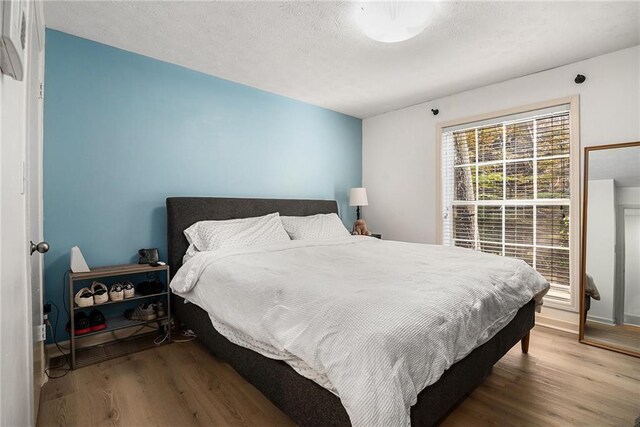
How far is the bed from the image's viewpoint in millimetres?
1228

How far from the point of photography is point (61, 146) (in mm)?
2312

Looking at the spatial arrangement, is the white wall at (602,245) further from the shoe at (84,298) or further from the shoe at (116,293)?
the shoe at (84,298)

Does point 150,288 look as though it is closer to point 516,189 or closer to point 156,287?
point 156,287

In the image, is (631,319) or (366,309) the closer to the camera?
(366,309)

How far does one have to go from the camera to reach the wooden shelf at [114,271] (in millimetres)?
2154

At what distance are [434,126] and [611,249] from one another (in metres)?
2.10

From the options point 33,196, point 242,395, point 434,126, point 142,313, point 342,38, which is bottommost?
point 242,395

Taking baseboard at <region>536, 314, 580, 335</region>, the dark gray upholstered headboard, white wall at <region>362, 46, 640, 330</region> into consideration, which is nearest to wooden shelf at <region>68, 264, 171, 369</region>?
the dark gray upholstered headboard

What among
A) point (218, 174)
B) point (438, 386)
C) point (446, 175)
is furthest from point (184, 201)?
point (446, 175)

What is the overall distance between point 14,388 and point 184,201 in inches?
79.1

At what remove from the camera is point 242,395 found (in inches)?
72.0

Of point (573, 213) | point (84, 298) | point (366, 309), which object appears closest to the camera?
point (366, 309)

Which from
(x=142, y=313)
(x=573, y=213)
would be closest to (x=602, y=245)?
(x=573, y=213)

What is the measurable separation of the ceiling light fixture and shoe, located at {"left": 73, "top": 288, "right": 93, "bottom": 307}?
8.70 feet
